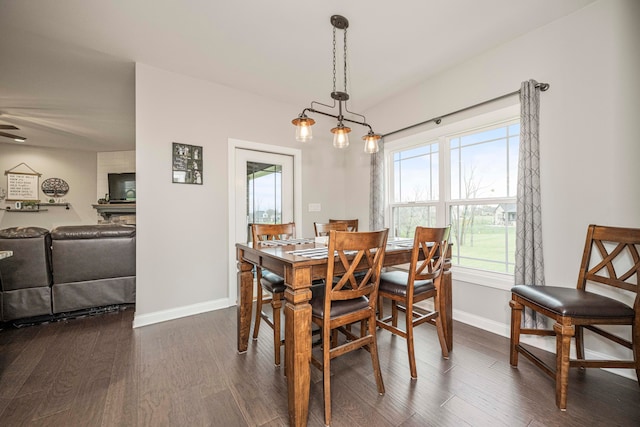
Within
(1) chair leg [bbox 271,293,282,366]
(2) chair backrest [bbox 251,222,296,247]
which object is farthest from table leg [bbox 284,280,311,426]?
(2) chair backrest [bbox 251,222,296,247]

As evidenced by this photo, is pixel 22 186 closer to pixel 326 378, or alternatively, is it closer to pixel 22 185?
pixel 22 185

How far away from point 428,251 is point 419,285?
10.9 inches

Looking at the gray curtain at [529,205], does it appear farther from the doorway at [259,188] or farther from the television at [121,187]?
the television at [121,187]

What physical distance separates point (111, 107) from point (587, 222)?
5.85m

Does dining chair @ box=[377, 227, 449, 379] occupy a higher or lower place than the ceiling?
lower

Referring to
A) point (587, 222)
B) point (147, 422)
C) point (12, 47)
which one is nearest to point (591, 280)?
point (587, 222)

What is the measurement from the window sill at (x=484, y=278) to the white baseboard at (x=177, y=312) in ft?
8.76

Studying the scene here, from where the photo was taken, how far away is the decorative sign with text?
5527 mm

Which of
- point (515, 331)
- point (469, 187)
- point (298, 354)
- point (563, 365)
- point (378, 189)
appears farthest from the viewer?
point (378, 189)

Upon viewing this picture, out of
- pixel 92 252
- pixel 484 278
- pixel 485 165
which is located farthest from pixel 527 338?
pixel 92 252

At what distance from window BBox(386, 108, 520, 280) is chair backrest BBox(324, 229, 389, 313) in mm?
1631

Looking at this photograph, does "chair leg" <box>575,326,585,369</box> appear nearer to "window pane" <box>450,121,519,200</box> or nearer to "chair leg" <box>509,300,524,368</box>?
"chair leg" <box>509,300,524,368</box>

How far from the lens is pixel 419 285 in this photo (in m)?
1.87

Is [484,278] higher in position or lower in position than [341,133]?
lower
